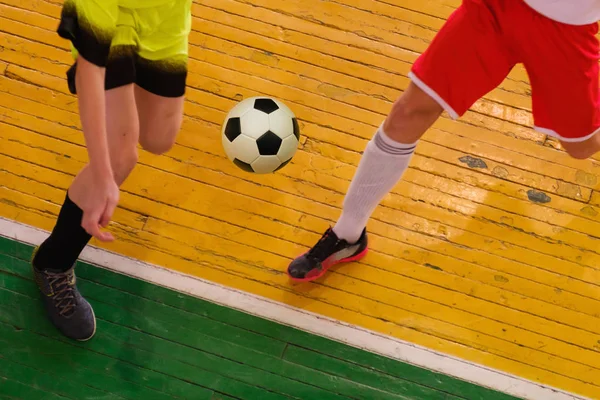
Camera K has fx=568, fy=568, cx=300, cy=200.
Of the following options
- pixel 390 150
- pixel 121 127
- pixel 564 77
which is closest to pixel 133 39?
pixel 121 127

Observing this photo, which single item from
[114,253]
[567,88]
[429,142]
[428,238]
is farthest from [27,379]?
[567,88]

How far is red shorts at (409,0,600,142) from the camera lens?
1.83m

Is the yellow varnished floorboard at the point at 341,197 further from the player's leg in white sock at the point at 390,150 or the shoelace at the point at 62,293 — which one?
the player's leg in white sock at the point at 390,150

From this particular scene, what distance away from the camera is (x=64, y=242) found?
2301 millimetres

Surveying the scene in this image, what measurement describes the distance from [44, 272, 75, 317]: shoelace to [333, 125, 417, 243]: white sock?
1222 millimetres

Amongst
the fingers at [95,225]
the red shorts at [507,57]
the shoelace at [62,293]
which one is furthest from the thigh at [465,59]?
the shoelace at [62,293]

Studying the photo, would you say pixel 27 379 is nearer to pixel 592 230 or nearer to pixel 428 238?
pixel 428 238

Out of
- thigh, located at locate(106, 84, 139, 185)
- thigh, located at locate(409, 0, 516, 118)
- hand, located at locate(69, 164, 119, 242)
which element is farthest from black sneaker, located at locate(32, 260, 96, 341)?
thigh, located at locate(409, 0, 516, 118)

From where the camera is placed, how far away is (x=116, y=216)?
273 centimetres

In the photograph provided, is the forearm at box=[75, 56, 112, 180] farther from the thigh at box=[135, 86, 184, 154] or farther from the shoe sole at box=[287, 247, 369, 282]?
the shoe sole at box=[287, 247, 369, 282]

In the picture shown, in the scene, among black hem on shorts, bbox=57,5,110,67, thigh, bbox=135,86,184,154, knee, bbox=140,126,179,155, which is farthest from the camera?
knee, bbox=140,126,179,155

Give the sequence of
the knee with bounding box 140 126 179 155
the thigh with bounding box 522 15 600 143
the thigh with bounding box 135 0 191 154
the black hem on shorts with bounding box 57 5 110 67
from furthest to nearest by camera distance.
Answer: the knee with bounding box 140 126 179 155 → the thigh with bounding box 135 0 191 154 → the thigh with bounding box 522 15 600 143 → the black hem on shorts with bounding box 57 5 110 67

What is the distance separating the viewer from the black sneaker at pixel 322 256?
2.61 metres

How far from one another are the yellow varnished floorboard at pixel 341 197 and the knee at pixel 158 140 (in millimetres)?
159
